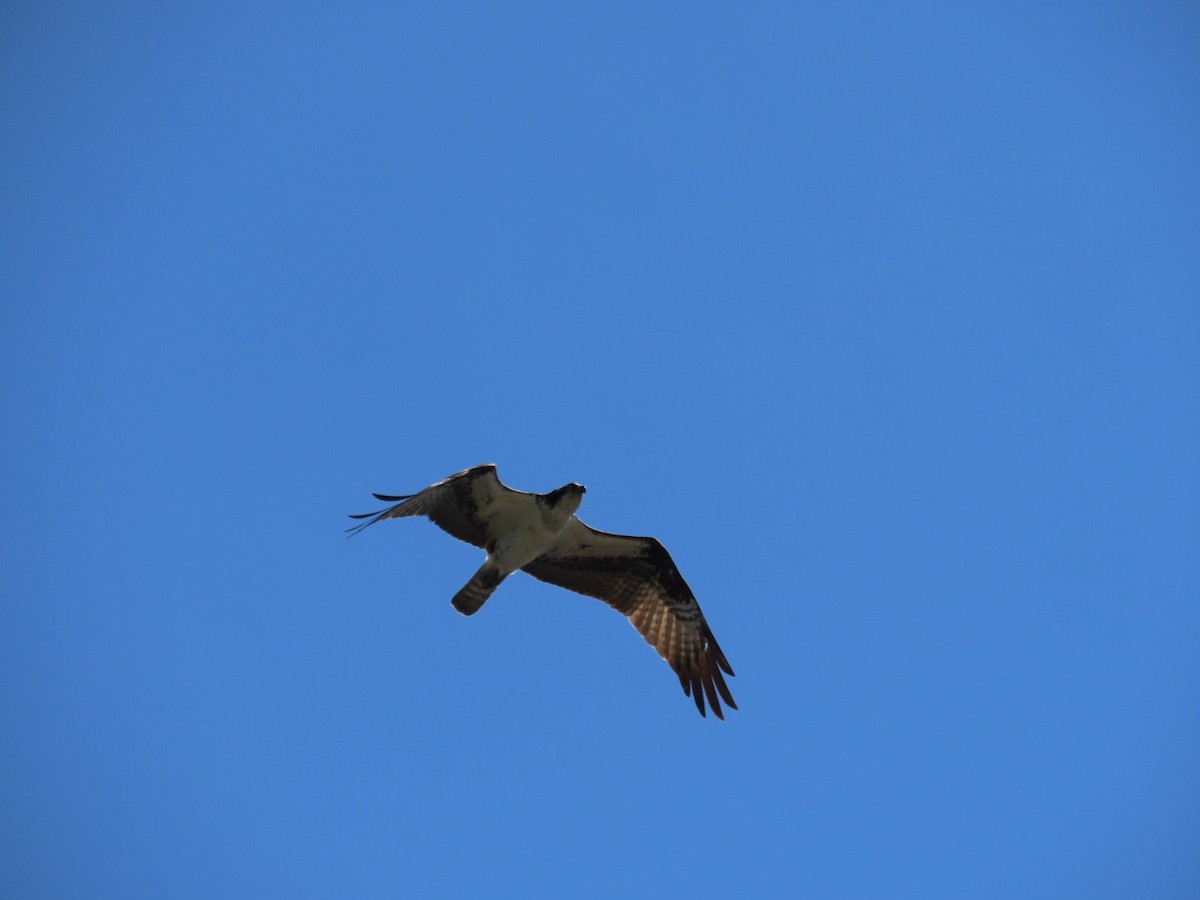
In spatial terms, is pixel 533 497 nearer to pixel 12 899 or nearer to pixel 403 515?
pixel 403 515

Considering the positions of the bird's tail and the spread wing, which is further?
the spread wing

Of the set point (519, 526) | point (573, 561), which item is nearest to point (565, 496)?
point (519, 526)

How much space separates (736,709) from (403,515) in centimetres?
587

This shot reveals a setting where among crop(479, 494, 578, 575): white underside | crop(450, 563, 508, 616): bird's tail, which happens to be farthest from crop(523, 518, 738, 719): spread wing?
crop(450, 563, 508, 616): bird's tail

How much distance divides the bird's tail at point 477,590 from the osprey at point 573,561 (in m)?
0.01

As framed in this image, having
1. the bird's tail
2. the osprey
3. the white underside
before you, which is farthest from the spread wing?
the bird's tail

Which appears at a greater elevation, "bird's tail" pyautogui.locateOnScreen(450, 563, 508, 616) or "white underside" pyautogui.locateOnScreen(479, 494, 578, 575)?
"white underside" pyautogui.locateOnScreen(479, 494, 578, 575)

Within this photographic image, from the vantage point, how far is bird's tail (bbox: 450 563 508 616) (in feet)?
43.5

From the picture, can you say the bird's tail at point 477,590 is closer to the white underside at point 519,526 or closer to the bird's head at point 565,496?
the white underside at point 519,526

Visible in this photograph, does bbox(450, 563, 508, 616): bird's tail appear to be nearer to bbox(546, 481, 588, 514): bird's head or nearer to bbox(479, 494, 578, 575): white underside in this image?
bbox(479, 494, 578, 575): white underside

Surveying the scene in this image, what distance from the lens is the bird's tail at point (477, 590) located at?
13.3 metres

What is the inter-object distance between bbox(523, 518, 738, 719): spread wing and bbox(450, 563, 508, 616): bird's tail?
961 mm

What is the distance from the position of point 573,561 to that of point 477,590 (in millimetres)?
1881

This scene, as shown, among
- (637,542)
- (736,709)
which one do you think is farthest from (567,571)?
(736,709)
